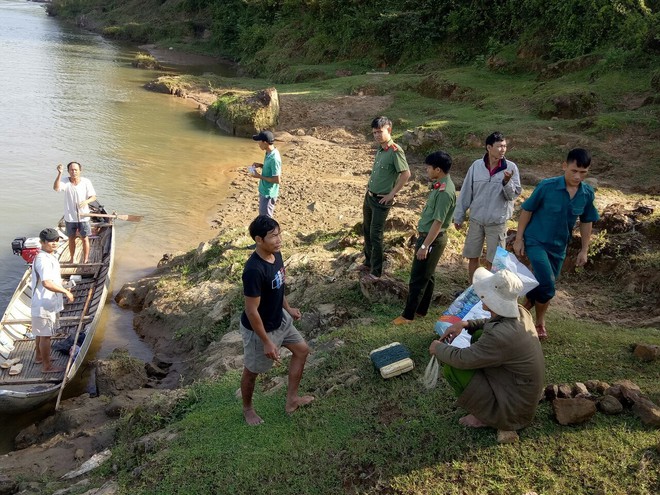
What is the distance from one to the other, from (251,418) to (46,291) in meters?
3.66

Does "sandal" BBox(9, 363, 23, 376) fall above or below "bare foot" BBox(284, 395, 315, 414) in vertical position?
below

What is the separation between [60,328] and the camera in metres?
8.73

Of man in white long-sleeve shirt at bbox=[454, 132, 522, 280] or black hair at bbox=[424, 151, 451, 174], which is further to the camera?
man in white long-sleeve shirt at bbox=[454, 132, 522, 280]

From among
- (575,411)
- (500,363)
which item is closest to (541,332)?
(575,411)

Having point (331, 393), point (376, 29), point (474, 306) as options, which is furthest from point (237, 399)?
point (376, 29)

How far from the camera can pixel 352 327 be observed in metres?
6.30

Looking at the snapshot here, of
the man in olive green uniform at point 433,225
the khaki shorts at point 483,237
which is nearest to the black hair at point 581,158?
the man in olive green uniform at point 433,225

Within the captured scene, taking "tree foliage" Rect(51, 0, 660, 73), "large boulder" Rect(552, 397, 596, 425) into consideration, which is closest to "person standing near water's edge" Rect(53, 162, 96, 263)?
"large boulder" Rect(552, 397, 596, 425)

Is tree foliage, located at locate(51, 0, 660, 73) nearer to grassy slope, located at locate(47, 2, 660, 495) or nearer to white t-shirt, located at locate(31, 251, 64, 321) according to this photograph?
grassy slope, located at locate(47, 2, 660, 495)

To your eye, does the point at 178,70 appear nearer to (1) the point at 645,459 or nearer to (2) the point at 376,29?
(2) the point at 376,29

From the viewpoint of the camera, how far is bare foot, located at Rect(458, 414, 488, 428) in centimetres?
429

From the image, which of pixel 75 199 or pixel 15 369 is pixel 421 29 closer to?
pixel 75 199

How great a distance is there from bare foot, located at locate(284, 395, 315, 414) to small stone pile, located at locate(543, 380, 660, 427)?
1946 mm

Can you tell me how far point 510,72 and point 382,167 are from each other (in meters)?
15.4
